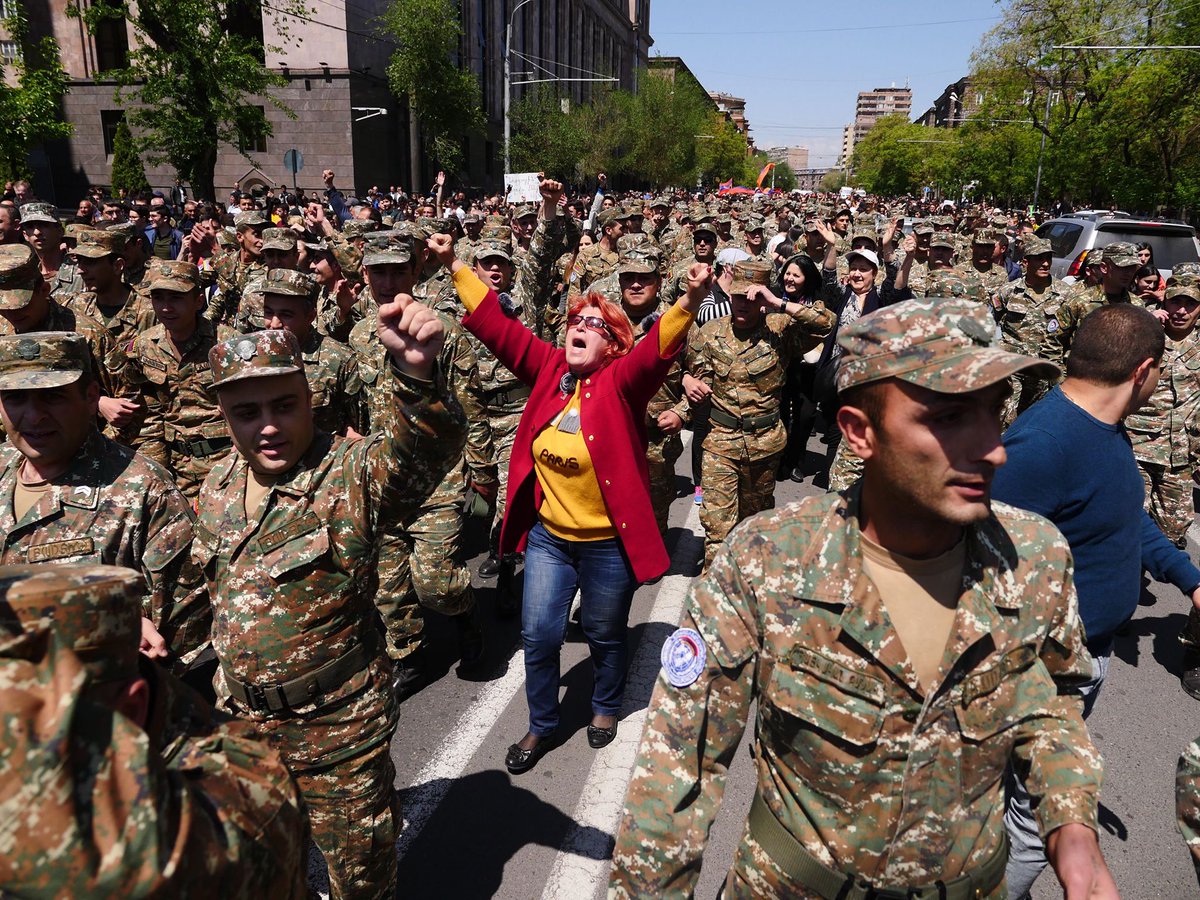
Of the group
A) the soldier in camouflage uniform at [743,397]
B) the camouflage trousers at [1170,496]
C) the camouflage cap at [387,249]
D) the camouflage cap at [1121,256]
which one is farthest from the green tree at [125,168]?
the camouflage trousers at [1170,496]

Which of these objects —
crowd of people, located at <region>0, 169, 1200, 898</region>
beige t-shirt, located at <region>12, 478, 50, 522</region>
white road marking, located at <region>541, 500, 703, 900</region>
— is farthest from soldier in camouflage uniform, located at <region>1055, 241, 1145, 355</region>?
beige t-shirt, located at <region>12, 478, 50, 522</region>

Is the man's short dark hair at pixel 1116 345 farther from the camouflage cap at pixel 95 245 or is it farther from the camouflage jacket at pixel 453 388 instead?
the camouflage cap at pixel 95 245

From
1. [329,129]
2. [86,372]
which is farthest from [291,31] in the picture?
[86,372]

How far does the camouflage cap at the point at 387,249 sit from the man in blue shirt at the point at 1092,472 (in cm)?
356

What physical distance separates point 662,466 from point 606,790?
263 centimetres

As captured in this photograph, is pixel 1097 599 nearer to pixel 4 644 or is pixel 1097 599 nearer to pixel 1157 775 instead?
pixel 1157 775

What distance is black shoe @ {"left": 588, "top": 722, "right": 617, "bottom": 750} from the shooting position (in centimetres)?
411

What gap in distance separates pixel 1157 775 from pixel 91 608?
4745mm

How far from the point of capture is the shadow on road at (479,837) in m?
3.28

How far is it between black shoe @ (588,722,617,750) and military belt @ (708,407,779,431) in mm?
2342

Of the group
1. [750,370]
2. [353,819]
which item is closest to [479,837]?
[353,819]

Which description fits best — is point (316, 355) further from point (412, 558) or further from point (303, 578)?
point (303, 578)

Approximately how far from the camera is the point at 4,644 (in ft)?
3.53

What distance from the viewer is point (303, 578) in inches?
100
